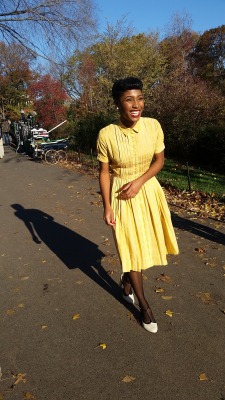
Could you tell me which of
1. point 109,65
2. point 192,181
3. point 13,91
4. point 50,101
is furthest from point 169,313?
point 13,91

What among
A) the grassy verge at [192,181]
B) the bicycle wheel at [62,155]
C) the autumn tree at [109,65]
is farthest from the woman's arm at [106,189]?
the autumn tree at [109,65]

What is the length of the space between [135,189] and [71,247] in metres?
2.64

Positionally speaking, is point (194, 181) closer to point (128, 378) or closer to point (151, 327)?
point (151, 327)

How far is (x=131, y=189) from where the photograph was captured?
2785 millimetres

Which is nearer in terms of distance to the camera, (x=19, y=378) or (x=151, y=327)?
(x=19, y=378)

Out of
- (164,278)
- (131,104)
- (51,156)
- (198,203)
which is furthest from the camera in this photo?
(51,156)

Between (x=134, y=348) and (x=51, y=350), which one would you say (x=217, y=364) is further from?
(x=51, y=350)

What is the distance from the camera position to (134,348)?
279 centimetres

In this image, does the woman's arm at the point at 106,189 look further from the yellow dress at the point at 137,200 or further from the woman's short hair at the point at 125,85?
the woman's short hair at the point at 125,85

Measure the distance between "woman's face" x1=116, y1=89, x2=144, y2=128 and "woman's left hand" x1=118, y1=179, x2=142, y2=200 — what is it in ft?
1.59

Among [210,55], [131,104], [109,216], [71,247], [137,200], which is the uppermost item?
[210,55]

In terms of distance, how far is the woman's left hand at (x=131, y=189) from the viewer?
2785 mm

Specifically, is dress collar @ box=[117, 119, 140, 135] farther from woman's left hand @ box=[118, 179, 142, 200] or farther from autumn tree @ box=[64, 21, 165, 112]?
autumn tree @ box=[64, 21, 165, 112]

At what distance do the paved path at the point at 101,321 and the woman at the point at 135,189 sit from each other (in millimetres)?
341
